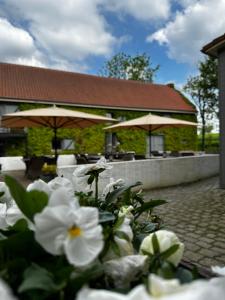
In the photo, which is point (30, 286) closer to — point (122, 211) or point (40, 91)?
point (122, 211)

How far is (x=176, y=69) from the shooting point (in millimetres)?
34594

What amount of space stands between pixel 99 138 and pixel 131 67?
1852 centimetres

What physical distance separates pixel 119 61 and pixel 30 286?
39254 mm

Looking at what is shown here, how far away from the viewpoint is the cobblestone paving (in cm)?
381

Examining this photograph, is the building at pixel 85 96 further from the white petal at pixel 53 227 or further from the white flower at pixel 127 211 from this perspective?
the white petal at pixel 53 227

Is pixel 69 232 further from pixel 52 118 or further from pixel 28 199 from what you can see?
pixel 52 118

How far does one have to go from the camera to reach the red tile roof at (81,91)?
20953 mm

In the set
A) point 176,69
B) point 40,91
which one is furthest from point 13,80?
point 176,69

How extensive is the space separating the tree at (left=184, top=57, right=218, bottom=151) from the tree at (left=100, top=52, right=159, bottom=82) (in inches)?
356

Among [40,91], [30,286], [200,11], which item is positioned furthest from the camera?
[40,91]

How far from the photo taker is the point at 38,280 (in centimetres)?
57

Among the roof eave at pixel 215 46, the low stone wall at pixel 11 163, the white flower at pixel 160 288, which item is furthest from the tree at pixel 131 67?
the white flower at pixel 160 288

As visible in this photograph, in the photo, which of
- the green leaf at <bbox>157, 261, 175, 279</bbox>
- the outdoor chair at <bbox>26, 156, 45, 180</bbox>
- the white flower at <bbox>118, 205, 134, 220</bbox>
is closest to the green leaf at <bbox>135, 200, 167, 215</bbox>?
the white flower at <bbox>118, 205, 134, 220</bbox>

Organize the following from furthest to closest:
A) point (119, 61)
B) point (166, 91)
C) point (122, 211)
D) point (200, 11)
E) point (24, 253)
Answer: point (119, 61) → point (166, 91) → point (200, 11) → point (122, 211) → point (24, 253)
